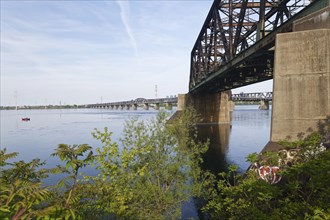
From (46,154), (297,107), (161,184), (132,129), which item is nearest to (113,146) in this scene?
(132,129)

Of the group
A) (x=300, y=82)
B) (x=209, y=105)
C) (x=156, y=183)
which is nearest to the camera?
(x=300, y=82)

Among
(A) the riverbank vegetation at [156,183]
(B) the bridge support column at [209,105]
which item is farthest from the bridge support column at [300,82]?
(B) the bridge support column at [209,105]

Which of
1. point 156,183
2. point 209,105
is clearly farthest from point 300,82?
point 209,105

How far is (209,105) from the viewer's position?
8688cm

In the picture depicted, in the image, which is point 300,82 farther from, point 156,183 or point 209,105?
point 209,105

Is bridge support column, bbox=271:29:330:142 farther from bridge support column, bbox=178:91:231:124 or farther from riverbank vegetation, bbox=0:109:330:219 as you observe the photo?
bridge support column, bbox=178:91:231:124

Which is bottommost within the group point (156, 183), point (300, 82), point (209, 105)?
point (156, 183)

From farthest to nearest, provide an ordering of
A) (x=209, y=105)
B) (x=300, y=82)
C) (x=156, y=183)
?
1. (x=209, y=105)
2. (x=156, y=183)
3. (x=300, y=82)

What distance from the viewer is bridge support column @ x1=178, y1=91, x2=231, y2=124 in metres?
85.1

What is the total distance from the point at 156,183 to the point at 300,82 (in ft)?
36.0

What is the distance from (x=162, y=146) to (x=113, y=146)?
34.4 feet

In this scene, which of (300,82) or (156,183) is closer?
(300,82)

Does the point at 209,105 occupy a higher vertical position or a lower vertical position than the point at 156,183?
higher

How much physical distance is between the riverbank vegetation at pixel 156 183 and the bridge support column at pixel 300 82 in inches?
43.1
